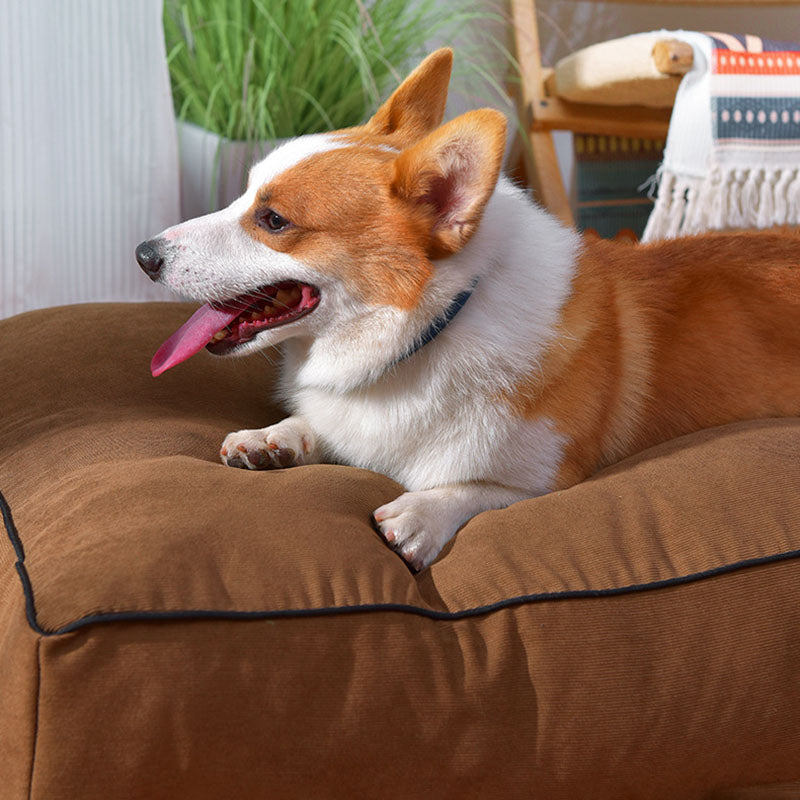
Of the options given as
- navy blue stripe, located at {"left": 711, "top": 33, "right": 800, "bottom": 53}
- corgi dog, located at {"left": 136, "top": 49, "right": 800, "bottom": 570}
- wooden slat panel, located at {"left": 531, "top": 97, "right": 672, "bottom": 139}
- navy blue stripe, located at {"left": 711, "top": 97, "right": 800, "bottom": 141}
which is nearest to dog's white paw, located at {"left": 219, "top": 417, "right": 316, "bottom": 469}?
corgi dog, located at {"left": 136, "top": 49, "right": 800, "bottom": 570}

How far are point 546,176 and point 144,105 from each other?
1.10 metres

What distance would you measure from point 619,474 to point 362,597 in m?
0.40

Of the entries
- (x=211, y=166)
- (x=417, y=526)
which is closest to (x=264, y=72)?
(x=211, y=166)

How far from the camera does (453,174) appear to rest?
1.04 metres

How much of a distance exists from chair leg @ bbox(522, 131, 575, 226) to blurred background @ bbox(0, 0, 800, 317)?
28cm

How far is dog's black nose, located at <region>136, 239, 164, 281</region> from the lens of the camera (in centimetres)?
110

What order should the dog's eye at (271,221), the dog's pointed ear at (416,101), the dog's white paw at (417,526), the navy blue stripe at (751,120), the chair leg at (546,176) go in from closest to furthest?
the dog's white paw at (417,526) < the dog's eye at (271,221) < the dog's pointed ear at (416,101) < the navy blue stripe at (751,120) < the chair leg at (546,176)

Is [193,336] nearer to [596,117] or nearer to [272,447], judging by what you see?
[272,447]

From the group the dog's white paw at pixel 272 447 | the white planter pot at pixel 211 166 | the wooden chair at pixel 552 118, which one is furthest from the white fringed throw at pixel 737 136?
the dog's white paw at pixel 272 447

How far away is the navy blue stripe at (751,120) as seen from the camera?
221 cm

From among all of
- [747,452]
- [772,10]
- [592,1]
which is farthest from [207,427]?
[772,10]

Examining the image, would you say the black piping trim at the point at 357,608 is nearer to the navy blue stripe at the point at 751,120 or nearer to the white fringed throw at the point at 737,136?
the white fringed throw at the point at 737,136

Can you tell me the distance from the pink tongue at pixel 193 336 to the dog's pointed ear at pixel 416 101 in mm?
333

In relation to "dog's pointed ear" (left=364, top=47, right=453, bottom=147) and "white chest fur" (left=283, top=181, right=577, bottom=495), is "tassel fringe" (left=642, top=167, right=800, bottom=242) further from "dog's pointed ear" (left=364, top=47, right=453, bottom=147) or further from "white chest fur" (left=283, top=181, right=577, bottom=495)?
"white chest fur" (left=283, top=181, right=577, bottom=495)
